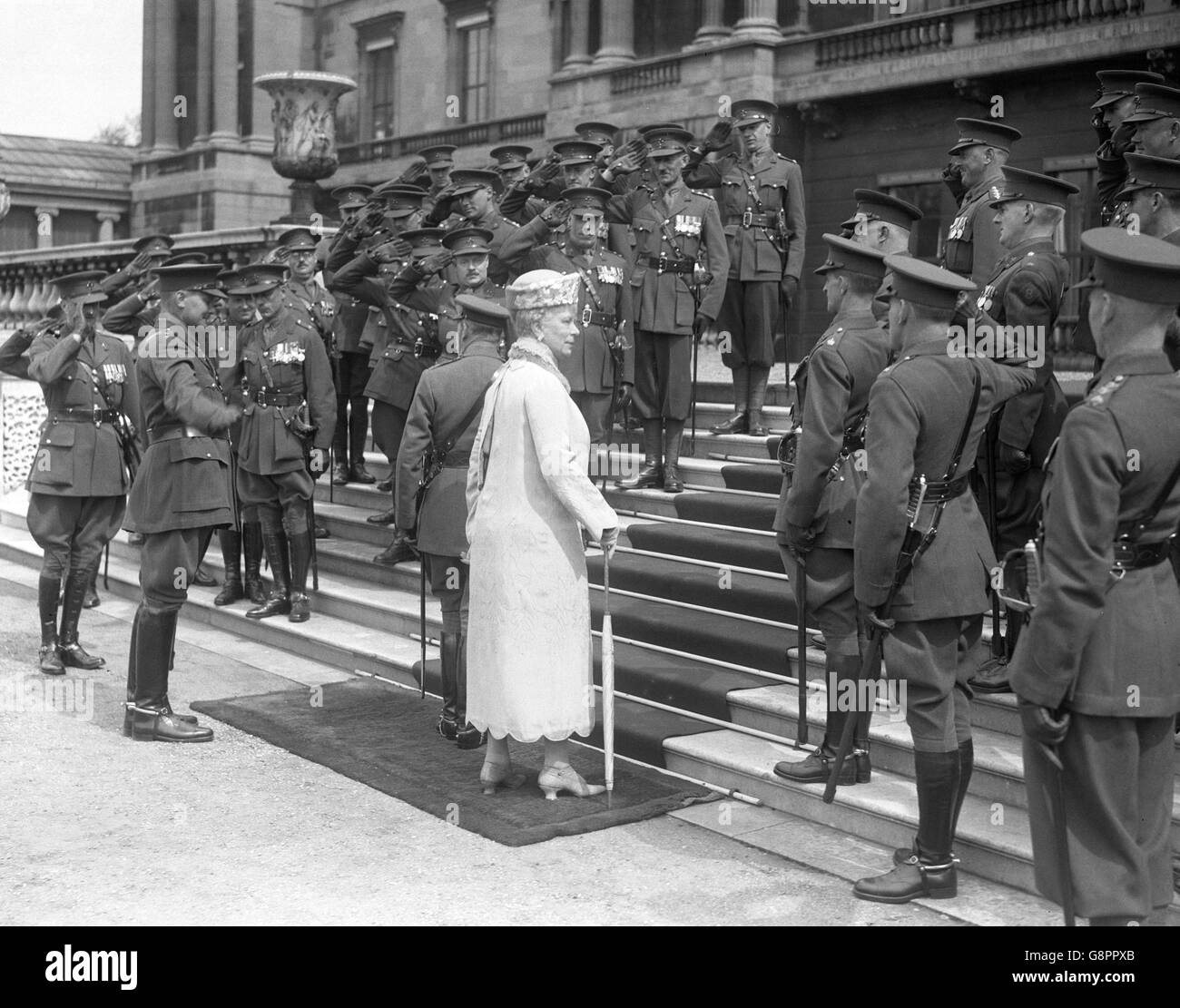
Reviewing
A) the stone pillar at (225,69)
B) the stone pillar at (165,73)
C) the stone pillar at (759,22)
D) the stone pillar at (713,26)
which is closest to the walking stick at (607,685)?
the stone pillar at (759,22)

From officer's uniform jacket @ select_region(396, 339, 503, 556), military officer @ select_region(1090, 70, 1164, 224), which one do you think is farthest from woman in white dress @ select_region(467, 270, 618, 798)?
military officer @ select_region(1090, 70, 1164, 224)

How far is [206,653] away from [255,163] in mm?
27088

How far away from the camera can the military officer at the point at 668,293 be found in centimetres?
998

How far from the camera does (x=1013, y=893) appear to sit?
17.3ft

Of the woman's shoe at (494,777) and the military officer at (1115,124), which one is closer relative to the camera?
the woman's shoe at (494,777)

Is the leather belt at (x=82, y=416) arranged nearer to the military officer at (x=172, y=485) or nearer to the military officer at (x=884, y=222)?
the military officer at (x=172, y=485)

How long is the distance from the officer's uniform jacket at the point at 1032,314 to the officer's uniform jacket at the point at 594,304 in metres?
3.67

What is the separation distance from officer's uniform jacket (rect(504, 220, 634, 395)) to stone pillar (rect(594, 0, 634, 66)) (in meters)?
14.5

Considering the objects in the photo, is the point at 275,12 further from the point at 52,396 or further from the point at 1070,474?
the point at 1070,474

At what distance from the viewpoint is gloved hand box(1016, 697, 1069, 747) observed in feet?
13.5

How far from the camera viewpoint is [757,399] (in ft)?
34.3

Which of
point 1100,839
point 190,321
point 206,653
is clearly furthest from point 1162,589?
point 206,653

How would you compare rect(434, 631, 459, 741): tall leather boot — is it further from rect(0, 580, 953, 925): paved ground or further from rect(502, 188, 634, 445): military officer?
rect(502, 188, 634, 445): military officer

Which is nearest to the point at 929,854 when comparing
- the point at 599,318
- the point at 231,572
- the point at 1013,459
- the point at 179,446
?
the point at 1013,459
